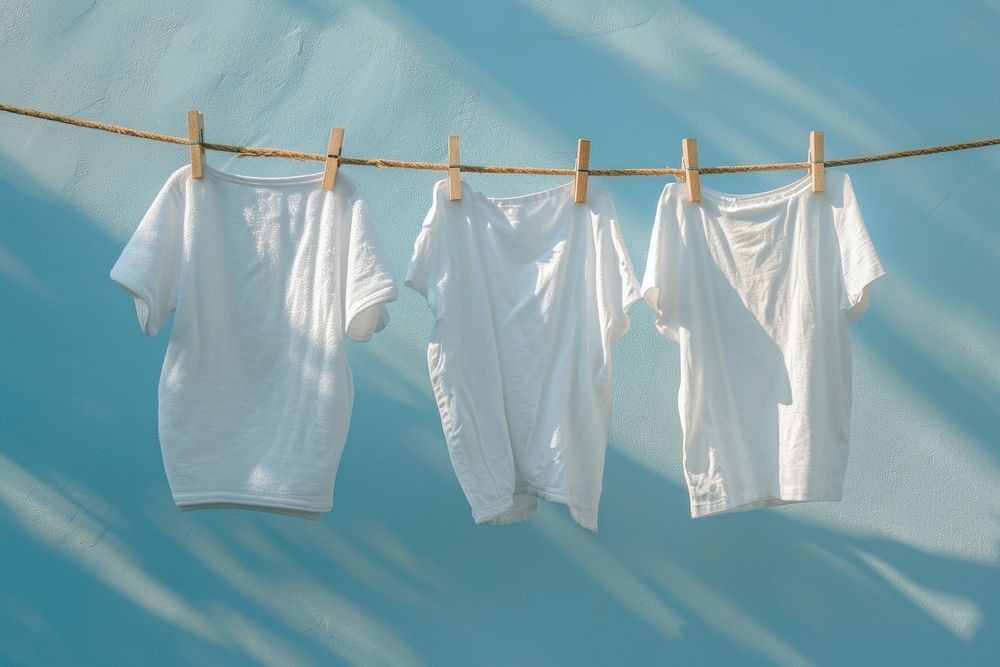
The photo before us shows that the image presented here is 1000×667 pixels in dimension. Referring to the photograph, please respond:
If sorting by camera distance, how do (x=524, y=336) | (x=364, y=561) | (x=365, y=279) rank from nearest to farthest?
(x=365, y=279)
(x=524, y=336)
(x=364, y=561)

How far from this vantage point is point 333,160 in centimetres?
229

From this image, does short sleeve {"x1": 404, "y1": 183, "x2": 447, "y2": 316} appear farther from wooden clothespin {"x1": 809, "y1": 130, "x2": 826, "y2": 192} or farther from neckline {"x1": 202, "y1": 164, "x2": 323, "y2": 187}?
wooden clothespin {"x1": 809, "y1": 130, "x2": 826, "y2": 192}

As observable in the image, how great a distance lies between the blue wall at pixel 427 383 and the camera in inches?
103

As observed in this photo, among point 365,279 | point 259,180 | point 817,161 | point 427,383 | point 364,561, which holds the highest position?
point 817,161

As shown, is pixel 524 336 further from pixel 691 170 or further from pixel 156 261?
pixel 156 261

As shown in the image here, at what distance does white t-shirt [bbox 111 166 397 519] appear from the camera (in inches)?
87.6

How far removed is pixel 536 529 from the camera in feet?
8.73

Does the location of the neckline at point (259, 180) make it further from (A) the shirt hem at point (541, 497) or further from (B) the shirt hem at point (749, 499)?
(B) the shirt hem at point (749, 499)

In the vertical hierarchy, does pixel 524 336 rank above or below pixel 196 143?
below

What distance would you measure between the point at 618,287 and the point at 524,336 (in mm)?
222

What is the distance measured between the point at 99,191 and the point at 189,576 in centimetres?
94

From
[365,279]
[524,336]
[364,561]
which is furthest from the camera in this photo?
[364,561]

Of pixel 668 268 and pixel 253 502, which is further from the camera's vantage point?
pixel 668 268

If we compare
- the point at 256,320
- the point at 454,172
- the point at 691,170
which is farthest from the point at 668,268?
the point at 256,320
